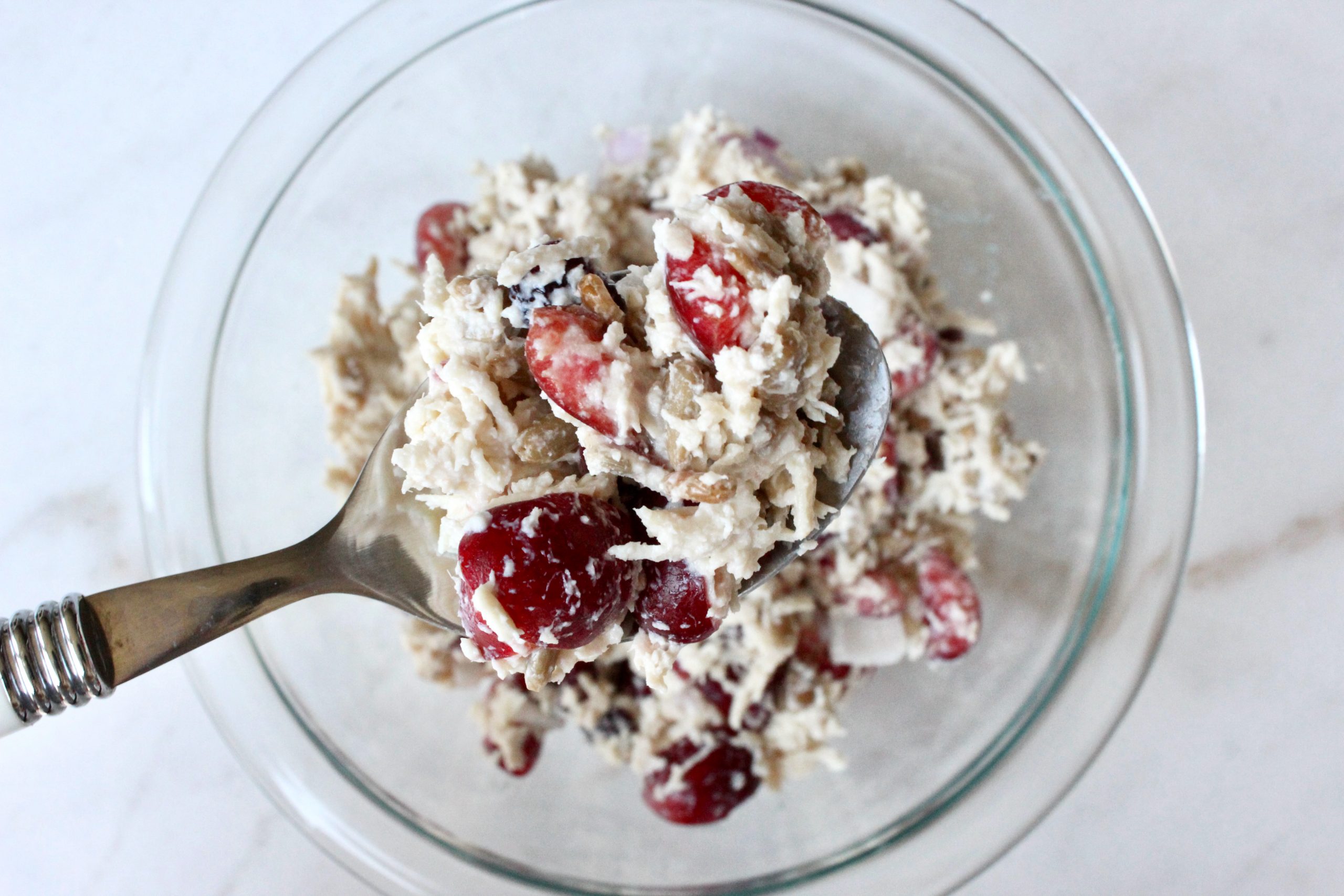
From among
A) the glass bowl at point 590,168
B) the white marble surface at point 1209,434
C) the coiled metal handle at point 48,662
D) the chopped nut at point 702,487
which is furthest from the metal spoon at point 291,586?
the white marble surface at point 1209,434

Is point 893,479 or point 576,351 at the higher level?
point 893,479

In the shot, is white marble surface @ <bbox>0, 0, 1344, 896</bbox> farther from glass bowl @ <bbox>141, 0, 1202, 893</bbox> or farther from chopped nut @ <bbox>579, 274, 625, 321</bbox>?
chopped nut @ <bbox>579, 274, 625, 321</bbox>

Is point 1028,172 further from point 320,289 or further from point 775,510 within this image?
point 320,289

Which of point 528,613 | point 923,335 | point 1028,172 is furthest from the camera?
point 1028,172

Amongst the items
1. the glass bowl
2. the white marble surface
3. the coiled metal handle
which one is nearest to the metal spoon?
the coiled metal handle

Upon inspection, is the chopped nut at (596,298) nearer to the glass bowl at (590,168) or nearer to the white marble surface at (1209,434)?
the glass bowl at (590,168)

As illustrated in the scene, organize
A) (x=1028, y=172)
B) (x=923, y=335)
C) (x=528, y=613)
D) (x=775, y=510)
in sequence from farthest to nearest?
1. (x=1028, y=172)
2. (x=923, y=335)
3. (x=775, y=510)
4. (x=528, y=613)

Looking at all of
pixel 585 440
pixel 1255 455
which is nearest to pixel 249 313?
pixel 585 440

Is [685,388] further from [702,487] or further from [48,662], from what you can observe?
[48,662]

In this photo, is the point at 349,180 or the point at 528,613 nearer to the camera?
the point at 528,613
